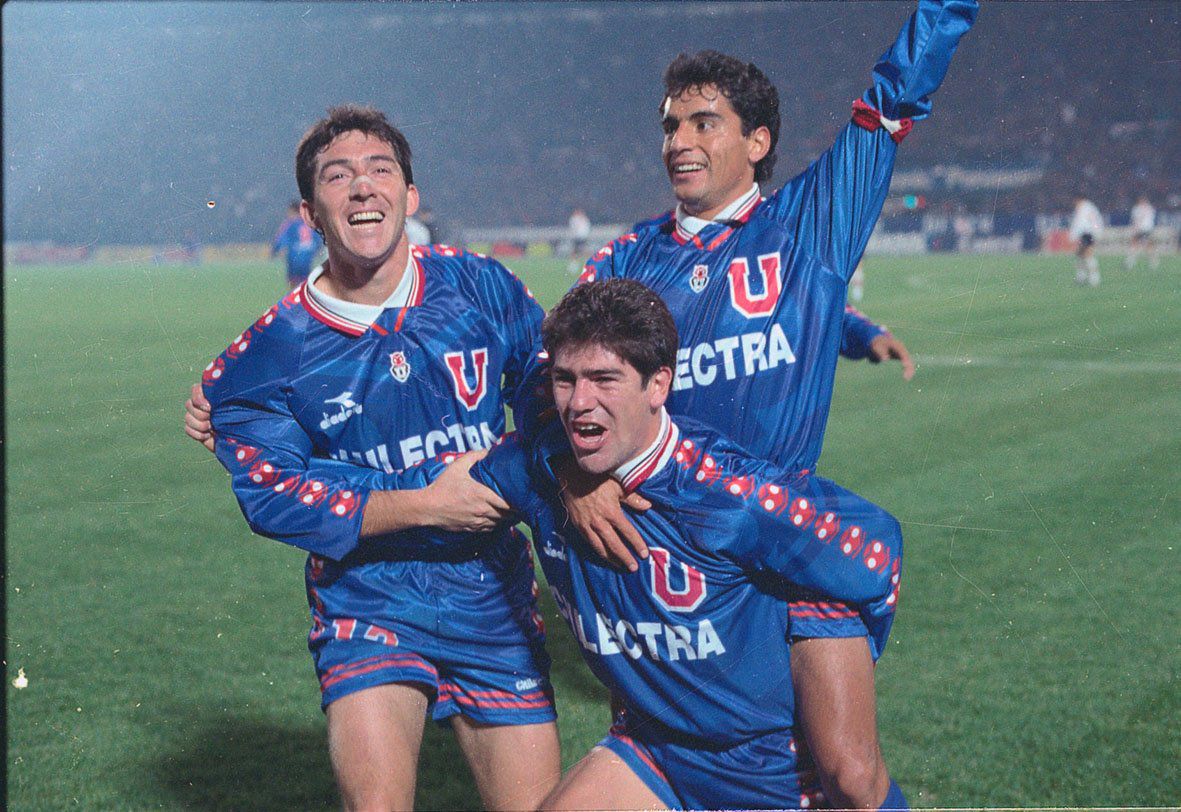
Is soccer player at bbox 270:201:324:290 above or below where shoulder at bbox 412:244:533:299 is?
above

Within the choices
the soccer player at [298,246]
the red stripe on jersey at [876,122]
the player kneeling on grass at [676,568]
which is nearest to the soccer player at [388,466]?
the player kneeling on grass at [676,568]

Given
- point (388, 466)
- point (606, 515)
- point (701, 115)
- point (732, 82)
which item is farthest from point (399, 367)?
→ point (732, 82)

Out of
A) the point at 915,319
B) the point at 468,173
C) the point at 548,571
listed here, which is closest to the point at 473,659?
the point at 548,571

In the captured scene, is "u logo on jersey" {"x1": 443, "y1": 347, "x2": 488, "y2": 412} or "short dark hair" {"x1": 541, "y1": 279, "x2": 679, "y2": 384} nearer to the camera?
"short dark hair" {"x1": 541, "y1": 279, "x2": 679, "y2": 384}

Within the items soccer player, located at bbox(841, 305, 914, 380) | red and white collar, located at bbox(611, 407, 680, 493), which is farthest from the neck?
soccer player, located at bbox(841, 305, 914, 380)

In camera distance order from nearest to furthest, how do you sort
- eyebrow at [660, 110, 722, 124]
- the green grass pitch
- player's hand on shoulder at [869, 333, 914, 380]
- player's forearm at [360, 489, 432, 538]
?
player's forearm at [360, 489, 432, 538] < eyebrow at [660, 110, 722, 124] < player's hand on shoulder at [869, 333, 914, 380] < the green grass pitch

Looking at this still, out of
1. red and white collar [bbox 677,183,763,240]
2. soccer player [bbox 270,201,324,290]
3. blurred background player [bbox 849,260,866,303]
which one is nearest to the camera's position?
red and white collar [bbox 677,183,763,240]

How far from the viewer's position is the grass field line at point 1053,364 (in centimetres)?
1095

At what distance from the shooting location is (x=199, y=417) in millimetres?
2969

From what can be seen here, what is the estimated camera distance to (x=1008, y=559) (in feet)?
18.7

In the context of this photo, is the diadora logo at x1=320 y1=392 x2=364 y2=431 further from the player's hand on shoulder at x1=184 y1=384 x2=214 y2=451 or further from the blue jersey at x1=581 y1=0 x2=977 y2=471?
the blue jersey at x1=581 y1=0 x2=977 y2=471

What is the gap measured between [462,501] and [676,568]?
0.53 meters

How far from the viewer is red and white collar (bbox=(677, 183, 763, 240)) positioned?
314 cm

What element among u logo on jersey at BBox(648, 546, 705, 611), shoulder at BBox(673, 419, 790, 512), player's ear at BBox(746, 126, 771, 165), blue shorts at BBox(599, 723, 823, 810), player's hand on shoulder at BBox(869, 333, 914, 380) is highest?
player's ear at BBox(746, 126, 771, 165)
